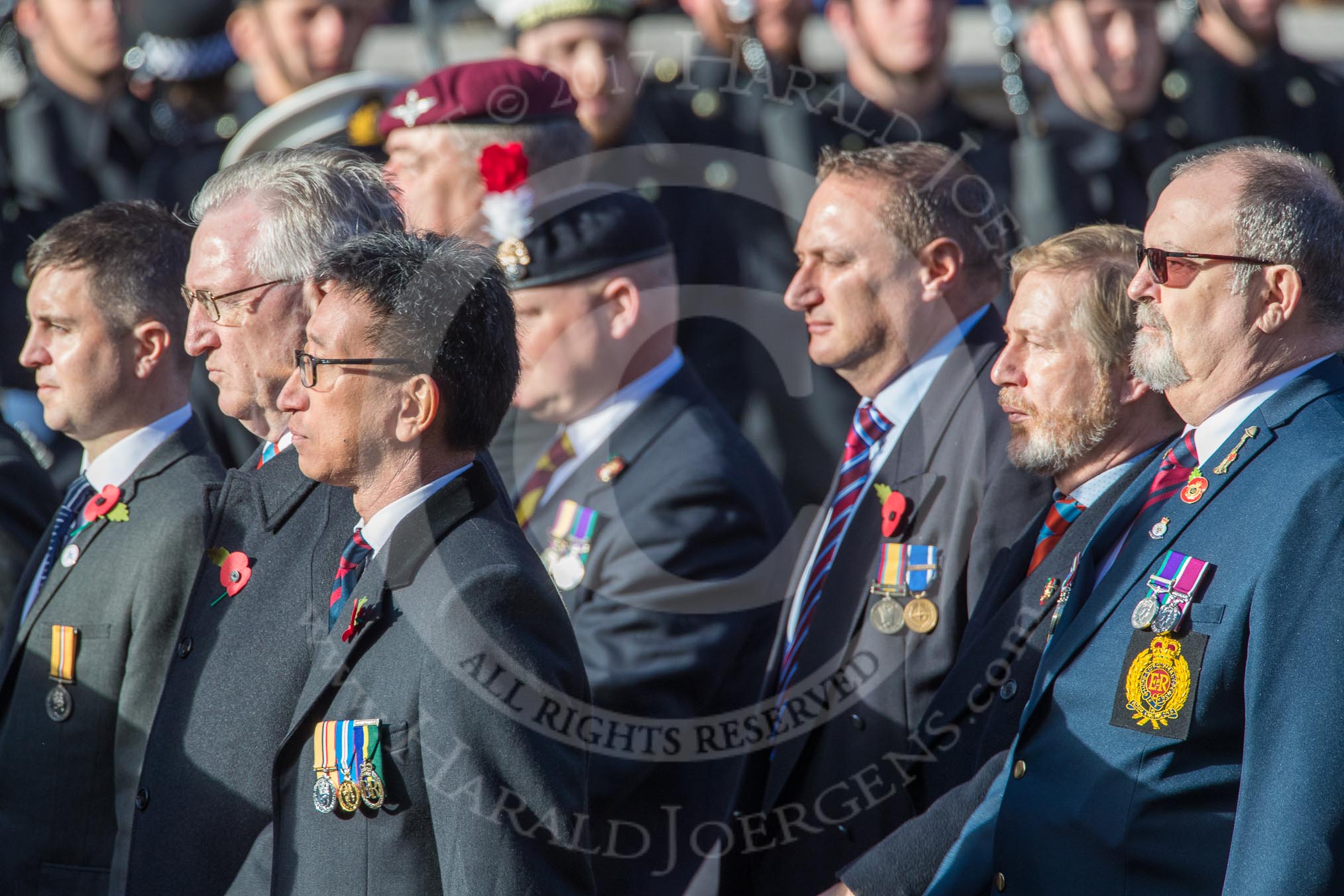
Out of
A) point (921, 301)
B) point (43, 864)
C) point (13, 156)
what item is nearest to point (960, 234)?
point (921, 301)

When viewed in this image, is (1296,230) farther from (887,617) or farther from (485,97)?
(485,97)

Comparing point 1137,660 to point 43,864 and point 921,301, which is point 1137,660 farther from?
point 43,864

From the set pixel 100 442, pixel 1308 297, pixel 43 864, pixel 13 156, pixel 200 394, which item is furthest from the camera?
pixel 13 156

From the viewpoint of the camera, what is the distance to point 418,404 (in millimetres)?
2785

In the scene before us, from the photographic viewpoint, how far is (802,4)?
21.6ft

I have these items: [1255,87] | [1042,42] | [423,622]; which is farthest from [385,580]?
→ [1255,87]


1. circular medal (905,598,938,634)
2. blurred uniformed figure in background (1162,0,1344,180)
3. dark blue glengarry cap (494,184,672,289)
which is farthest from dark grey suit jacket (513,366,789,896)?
blurred uniformed figure in background (1162,0,1344,180)

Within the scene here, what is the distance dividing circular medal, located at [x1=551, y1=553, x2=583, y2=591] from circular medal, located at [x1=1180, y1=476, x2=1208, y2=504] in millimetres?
1705

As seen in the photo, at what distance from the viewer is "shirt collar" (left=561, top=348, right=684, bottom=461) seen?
4289 millimetres

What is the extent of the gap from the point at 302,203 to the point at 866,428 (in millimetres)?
1431

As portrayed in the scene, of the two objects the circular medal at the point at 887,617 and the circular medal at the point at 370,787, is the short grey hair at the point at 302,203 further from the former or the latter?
the circular medal at the point at 887,617

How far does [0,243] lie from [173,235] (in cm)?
291

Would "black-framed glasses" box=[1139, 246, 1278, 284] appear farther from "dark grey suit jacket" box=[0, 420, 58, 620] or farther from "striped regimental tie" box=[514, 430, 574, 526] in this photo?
"dark grey suit jacket" box=[0, 420, 58, 620]

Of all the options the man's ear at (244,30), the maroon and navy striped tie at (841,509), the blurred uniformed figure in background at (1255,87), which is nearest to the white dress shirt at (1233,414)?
the maroon and navy striped tie at (841,509)
